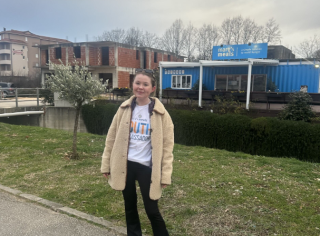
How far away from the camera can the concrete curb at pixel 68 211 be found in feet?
9.94

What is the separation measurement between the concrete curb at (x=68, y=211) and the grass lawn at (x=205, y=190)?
0.12 metres

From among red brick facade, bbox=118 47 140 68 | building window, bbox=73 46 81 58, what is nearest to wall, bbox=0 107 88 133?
red brick facade, bbox=118 47 140 68

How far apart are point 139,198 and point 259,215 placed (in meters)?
1.68

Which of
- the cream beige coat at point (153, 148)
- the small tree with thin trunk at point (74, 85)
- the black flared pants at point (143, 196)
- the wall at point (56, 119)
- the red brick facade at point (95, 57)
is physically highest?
the red brick facade at point (95, 57)

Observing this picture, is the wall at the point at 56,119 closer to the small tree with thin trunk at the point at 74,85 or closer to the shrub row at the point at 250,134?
the shrub row at the point at 250,134

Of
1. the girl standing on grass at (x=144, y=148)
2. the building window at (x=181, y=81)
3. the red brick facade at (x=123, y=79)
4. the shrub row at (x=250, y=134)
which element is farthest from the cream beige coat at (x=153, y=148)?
the red brick facade at (x=123, y=79)

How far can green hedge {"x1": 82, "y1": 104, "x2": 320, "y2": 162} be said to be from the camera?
29.6 feet

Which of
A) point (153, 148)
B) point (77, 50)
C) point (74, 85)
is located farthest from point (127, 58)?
point (153, 148)

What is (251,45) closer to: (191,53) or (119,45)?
(119,45)

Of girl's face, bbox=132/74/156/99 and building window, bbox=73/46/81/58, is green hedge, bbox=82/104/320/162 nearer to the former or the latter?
girl's face, bbox=132/74/156/99

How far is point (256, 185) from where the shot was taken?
4.54 meters

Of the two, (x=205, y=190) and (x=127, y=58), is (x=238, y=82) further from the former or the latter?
(x=127, y=58)

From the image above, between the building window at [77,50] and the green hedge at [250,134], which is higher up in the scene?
the building window at [77,50]

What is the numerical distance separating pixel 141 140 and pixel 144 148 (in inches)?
3.1
